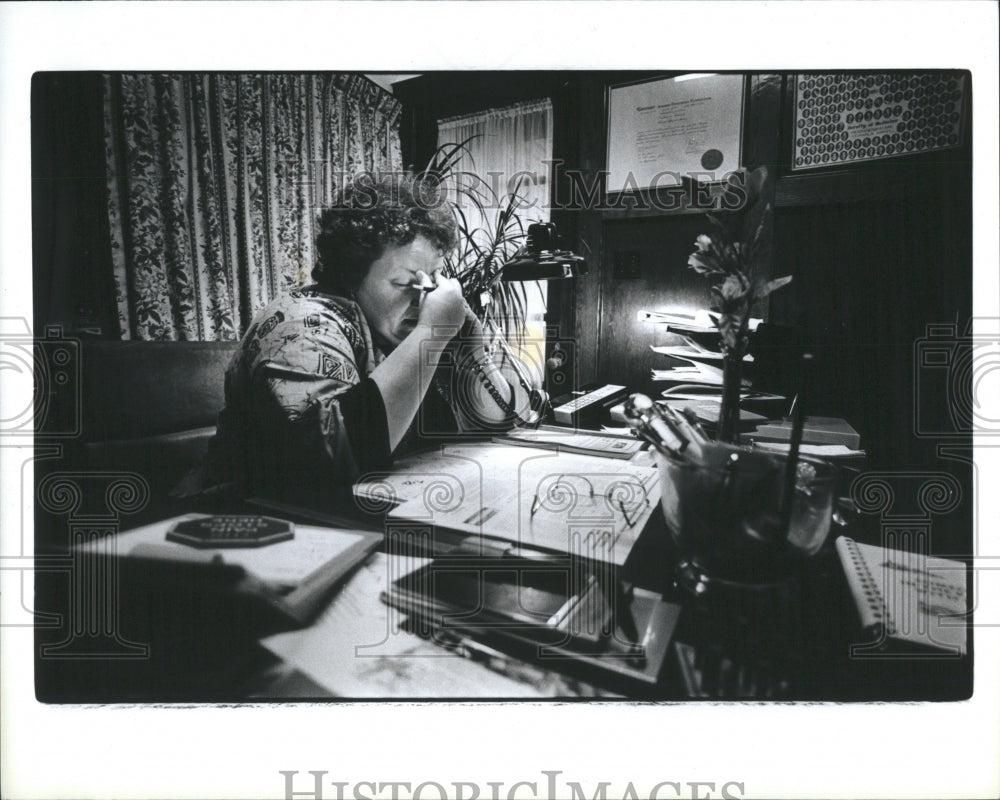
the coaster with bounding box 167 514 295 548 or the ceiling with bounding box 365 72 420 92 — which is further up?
the ceiling with bounding box 365 72 420 92

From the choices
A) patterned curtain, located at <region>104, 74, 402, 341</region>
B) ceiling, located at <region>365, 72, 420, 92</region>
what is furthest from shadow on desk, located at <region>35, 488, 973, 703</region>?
ceiling, located at <region>365, 72, 420, 92</region>

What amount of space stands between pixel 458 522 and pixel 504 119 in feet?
2.35

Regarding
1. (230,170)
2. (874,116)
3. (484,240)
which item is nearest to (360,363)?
(484,240)

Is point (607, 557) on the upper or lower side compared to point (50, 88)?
lower

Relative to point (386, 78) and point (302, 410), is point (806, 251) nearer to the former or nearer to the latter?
point (386, 78)

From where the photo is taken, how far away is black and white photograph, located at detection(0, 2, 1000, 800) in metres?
1.25

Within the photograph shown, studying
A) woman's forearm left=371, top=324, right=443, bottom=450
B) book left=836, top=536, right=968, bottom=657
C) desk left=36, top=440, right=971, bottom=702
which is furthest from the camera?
woman's forearm left=371, top=324, right=443, bottom=450

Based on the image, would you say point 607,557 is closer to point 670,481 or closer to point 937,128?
point 670,481

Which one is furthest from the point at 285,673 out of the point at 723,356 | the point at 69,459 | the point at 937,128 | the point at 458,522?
the point at 937,128

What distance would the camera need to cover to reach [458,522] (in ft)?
4.01

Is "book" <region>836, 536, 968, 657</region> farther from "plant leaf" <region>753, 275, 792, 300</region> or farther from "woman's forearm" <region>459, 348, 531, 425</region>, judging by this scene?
"woman's forearm" <region>459, 348, 531, 425</region>

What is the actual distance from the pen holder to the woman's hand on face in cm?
44

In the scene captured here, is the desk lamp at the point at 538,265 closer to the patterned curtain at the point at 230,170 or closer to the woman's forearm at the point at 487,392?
the woman's forearm at the point at 487,392

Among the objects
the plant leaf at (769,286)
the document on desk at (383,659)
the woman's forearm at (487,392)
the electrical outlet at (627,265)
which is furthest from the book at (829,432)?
the document on desk at (383,659)
